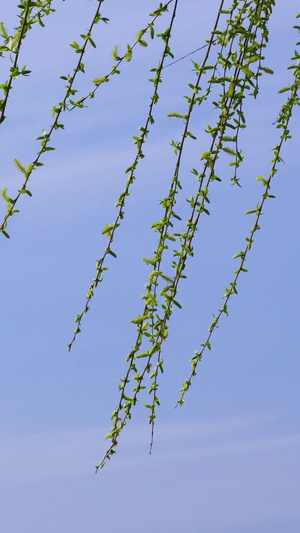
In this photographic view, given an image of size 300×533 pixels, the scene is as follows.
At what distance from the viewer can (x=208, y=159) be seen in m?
1.71

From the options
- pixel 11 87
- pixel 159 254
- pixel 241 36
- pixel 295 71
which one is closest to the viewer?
pixel 11 87

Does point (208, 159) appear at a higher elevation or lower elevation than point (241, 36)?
lower

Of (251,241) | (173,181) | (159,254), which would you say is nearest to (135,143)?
(173,181)

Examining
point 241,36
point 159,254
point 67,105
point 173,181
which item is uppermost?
point 241,36

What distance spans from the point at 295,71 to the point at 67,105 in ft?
1.88

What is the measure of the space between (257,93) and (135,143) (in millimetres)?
417

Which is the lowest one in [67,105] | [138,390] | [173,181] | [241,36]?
[138,390]

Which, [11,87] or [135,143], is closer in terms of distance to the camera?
[11,87]

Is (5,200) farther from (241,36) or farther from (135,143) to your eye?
(241,36)

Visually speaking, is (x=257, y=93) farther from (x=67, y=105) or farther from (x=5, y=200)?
(x=5, y=200)

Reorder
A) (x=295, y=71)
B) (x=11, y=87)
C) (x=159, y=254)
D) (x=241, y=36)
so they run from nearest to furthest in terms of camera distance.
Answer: (x=11, y=87)
(x=159, y=254)
(x=241, y=36)
(x=295, y=71)

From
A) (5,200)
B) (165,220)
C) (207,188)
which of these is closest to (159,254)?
(165,220)

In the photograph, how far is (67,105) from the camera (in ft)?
5.52

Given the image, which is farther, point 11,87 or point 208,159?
point 208,159
